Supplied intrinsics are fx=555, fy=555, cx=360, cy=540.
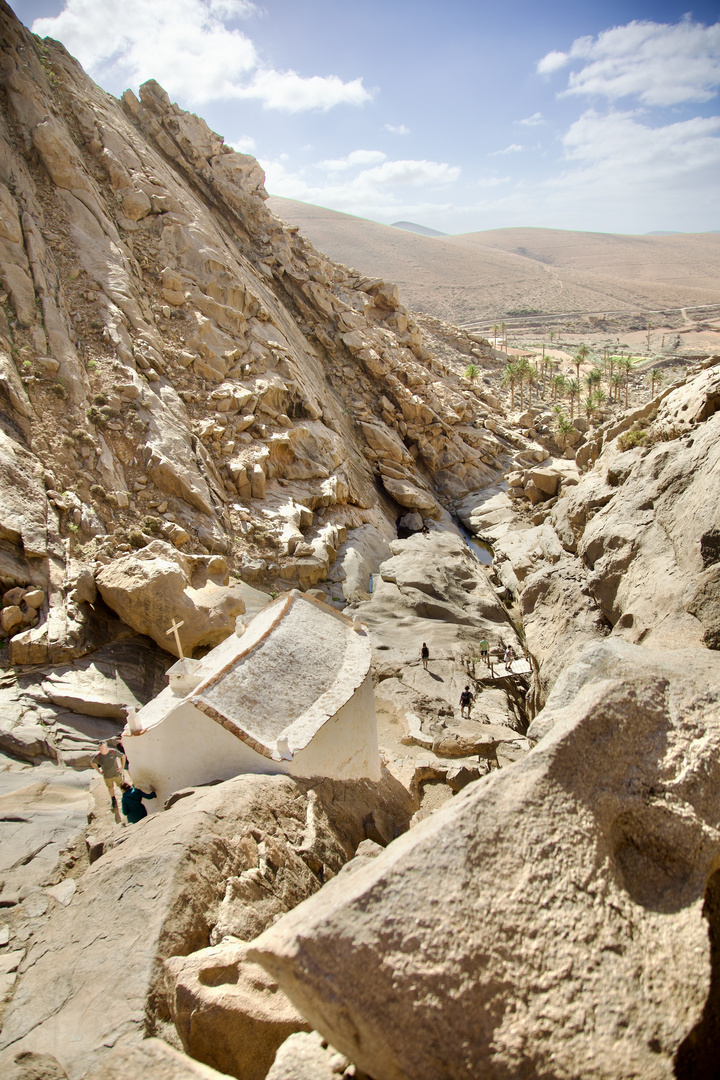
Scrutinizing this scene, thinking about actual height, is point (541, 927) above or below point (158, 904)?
above

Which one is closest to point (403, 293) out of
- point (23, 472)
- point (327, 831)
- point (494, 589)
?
point (494, 589)

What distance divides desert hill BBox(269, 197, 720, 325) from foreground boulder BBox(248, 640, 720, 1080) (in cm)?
11484

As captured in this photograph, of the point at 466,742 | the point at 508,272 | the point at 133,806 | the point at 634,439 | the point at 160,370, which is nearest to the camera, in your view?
the point at 133,806

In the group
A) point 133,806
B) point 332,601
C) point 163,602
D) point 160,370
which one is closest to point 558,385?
point 332,601

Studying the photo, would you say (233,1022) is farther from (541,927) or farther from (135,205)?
(135,205)

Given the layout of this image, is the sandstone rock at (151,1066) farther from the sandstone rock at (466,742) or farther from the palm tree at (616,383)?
the palm tree at (616,383)

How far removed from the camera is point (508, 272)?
456ft

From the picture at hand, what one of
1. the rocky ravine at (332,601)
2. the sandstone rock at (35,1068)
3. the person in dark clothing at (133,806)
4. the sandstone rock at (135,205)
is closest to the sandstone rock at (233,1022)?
the rocky ravine at (332,601)

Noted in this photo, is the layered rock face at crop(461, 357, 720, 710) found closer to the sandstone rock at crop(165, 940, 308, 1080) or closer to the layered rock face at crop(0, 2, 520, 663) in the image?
the sandstone rock at crop(165, 940, 308, 1080)

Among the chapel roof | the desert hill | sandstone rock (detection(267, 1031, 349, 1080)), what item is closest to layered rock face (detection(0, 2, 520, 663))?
the chapel roof

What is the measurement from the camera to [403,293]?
118m

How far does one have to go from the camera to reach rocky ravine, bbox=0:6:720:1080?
348cm

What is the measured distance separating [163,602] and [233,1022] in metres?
11.6

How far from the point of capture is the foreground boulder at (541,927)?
10.6ft
